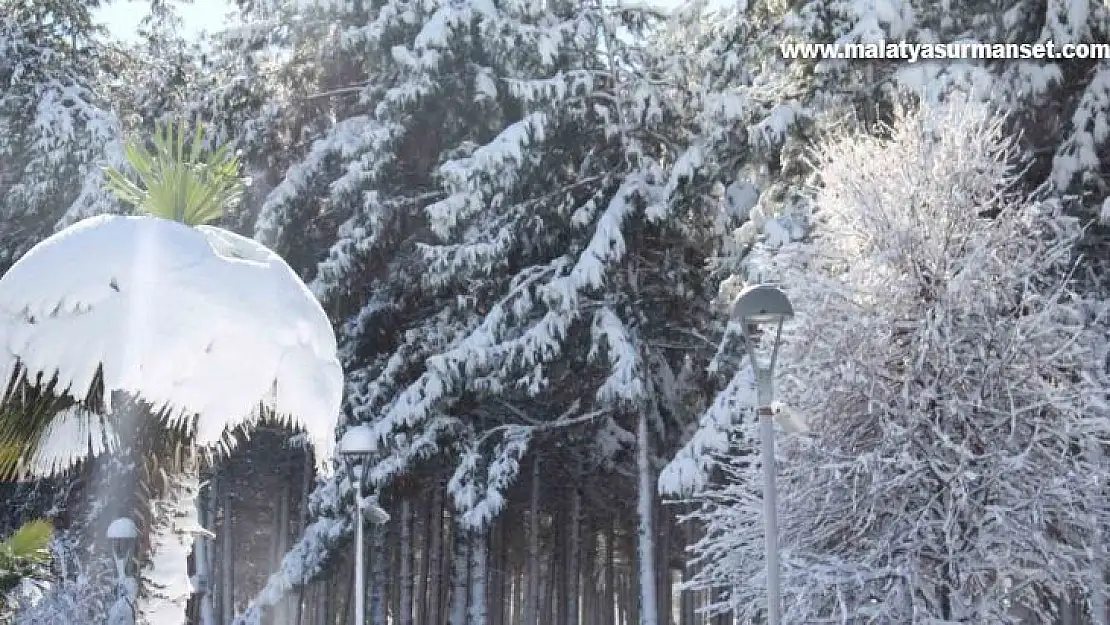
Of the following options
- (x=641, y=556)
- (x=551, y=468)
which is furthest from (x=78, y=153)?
(x=641, y=556)

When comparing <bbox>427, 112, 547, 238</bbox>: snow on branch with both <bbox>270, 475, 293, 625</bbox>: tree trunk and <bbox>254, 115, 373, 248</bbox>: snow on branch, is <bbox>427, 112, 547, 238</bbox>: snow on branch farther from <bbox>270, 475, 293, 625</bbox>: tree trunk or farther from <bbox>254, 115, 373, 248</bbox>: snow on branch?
<bbox>270, 475, 293, 625</bbox>: tree trunk

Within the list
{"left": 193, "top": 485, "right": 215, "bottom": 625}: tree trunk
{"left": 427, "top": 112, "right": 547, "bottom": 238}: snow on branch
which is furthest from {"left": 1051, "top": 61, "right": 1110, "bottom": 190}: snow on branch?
{"left": 193, "top": 485, "right": 215, "bottom": 625}: tree trunk

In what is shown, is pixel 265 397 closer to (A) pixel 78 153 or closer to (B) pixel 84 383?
(B) pixel 84 383

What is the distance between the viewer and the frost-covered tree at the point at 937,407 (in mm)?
14938

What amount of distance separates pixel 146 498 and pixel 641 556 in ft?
54.5

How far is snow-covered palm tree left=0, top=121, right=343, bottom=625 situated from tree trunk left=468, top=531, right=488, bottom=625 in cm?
1777

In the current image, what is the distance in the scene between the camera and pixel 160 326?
7039 millimetres

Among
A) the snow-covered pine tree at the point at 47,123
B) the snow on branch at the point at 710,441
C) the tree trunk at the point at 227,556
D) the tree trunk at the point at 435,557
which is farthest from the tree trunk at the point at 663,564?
the snow-covered pine tree at the point at 47,123

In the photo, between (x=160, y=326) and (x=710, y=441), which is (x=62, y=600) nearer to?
(x=160, y=326)

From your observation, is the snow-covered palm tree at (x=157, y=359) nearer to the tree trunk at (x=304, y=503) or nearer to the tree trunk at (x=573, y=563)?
the tree trunk at (x=304, y=503)

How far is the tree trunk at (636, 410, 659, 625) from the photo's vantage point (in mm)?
22797

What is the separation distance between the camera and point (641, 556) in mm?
23344

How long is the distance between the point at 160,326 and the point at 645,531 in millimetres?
17078

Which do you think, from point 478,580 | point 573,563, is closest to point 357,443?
point 478,580
